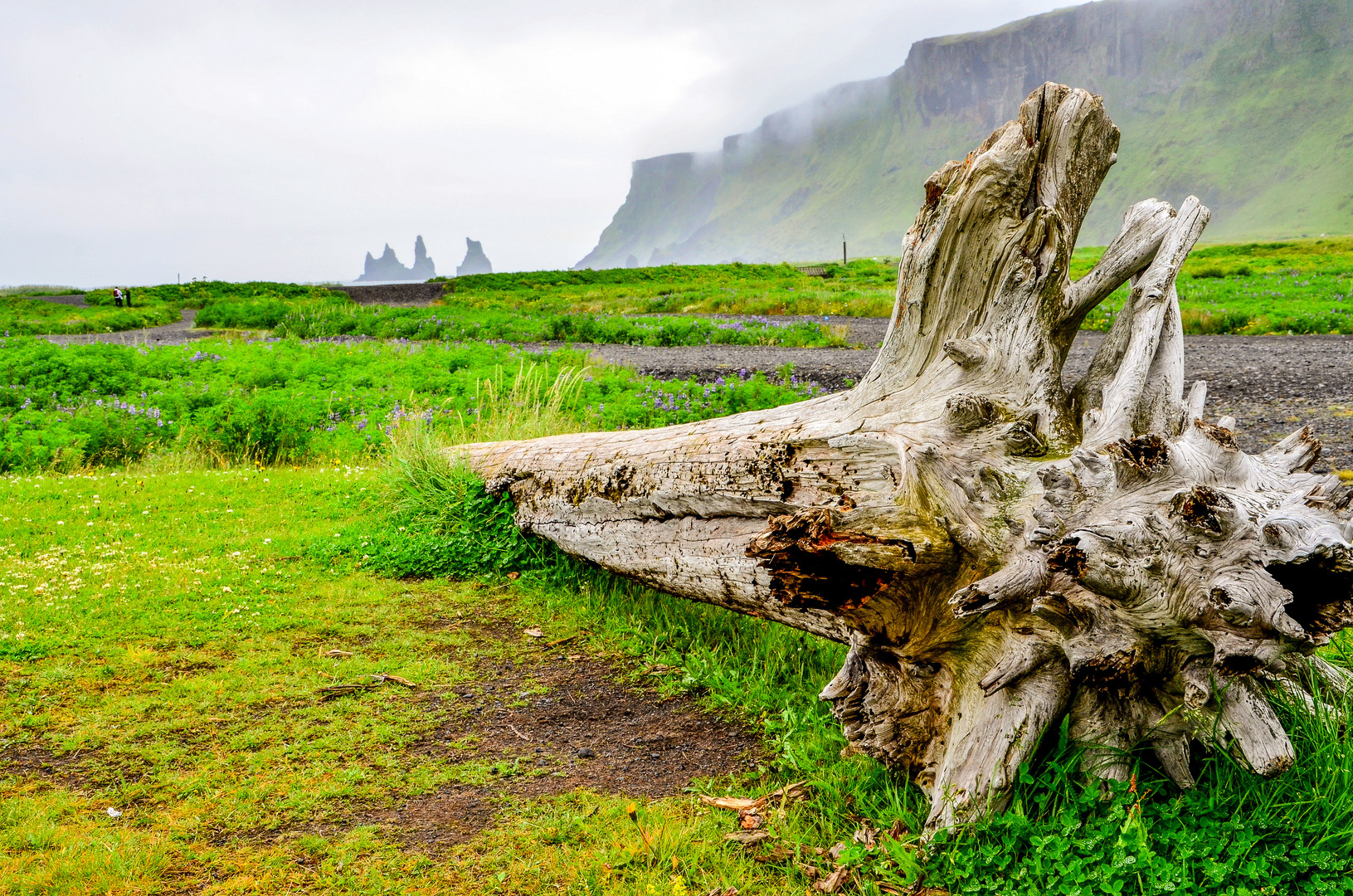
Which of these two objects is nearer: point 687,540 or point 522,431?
point 687,540

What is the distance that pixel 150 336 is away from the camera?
26328 mm

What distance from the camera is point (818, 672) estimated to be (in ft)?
14.6

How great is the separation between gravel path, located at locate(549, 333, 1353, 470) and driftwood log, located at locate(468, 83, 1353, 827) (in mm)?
5050

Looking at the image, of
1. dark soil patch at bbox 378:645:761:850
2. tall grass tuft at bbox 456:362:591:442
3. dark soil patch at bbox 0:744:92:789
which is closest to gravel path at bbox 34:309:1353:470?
tall grass tuft at bbox 456:362:591:442

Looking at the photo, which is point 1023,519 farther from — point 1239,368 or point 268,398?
point 1239,368

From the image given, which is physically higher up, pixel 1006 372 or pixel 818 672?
pixel 1006 372

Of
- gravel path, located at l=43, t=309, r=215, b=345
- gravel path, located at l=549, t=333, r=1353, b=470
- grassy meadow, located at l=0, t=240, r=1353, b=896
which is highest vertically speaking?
gravel path, located at l=43, t=309, r=215, b=345

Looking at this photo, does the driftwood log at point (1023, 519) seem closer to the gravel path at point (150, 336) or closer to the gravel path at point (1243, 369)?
the gravel path at point (1243, 369)

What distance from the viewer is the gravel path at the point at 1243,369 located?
8336mm

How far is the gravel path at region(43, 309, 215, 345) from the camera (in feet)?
76.9

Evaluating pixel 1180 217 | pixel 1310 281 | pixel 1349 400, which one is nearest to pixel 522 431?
pixel 1180 217

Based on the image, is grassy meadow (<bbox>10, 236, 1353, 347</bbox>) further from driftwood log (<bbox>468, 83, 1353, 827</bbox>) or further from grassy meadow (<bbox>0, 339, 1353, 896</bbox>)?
driftwood log (<bbox>468, 83, 1353, 827</bbox>)

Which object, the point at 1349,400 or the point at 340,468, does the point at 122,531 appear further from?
the point at 1349,400

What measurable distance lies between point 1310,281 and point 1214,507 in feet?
94.1
